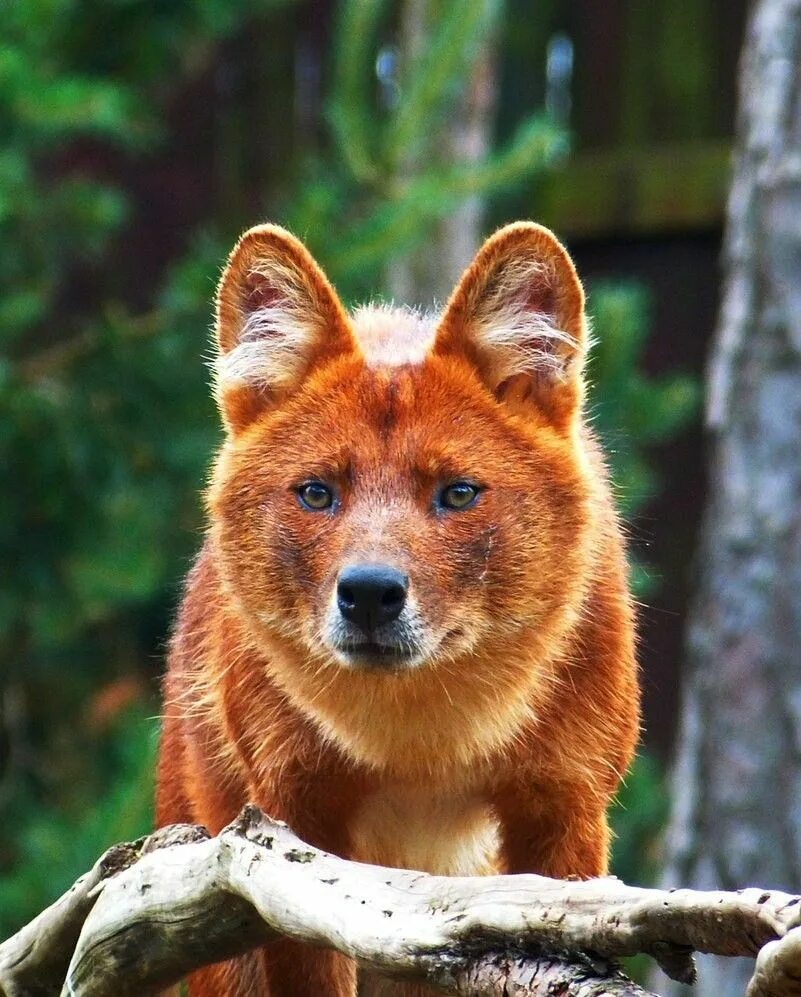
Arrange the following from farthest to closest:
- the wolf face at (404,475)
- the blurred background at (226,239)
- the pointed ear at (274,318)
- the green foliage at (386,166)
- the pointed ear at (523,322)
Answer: the blurred background at (226,239) → the green foliage at (386,166) → the pointed ear at (274,318) → the pointed ear at (523,322) → the wolf face at (404,475)

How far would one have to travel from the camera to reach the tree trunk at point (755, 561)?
757 centimetres

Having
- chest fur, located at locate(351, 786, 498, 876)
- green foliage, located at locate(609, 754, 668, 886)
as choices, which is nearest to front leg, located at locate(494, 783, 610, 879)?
chest fur, located at locate(351, 786, 498, 876)

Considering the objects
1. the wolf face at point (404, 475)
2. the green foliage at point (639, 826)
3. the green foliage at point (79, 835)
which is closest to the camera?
the wolf face at point (404, 475)

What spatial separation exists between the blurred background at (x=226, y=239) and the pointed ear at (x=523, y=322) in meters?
1.49

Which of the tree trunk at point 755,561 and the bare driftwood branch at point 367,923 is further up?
the bare driftwood branch at point 367,923

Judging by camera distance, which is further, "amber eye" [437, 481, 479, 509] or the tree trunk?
the tree trunk

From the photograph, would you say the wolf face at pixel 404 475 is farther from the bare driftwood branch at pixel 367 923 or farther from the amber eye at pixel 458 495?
the bare driftwood branch at pixel 367 923

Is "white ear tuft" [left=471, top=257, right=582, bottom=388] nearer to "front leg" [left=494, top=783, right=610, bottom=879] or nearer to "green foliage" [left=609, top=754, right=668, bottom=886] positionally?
"front leg" [left=494, top=783, right=610, bottom=879]

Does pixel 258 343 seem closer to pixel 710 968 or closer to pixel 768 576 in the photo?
pixel 768 576

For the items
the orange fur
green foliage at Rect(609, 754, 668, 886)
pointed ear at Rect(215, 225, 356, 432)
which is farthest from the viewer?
green foliage at Rect(609, 754, 668, 886)

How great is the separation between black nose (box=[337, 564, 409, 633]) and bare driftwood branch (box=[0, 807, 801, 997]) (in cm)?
60

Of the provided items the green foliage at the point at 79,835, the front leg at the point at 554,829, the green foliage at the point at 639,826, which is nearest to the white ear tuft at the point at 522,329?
the front leg at the point at 554,829

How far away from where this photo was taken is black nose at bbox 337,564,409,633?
3963 mm

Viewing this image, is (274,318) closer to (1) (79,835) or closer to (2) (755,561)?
(1) (79,835)
